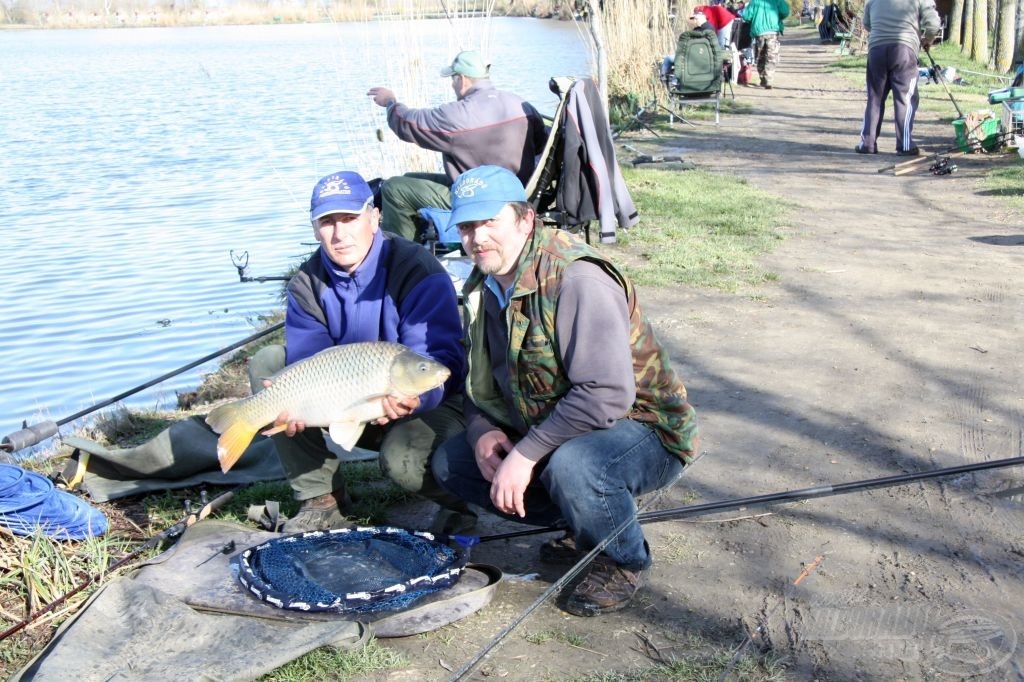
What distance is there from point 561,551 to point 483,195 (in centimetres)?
116

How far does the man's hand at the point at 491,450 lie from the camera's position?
10.1ft

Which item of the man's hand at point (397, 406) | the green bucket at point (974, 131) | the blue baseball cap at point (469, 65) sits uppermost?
the blue baseball cap at point (469, 65)

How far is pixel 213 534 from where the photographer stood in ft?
11.3

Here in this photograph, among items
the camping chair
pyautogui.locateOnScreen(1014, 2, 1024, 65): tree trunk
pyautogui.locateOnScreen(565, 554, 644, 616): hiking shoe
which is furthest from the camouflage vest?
pyautogui.locateOnScreen(1014, 2, 1024, 65): tree trunk

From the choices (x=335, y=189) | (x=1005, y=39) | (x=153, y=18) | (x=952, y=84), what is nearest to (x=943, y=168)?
(x=335, y=189)

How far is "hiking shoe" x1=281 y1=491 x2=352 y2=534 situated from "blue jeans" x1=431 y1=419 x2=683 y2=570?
29.3 inches

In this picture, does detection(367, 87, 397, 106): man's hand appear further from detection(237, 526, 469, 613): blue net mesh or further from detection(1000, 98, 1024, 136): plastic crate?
detection(1000, 98, 1024, 136): plastic crate

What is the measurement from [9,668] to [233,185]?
34.4ft

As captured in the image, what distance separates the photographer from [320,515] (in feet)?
11.8

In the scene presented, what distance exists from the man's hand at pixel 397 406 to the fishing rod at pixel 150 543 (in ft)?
2.63

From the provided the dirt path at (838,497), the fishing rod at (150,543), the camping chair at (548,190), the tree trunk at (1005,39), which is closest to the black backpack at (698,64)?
the tree trunk at (1005,39)

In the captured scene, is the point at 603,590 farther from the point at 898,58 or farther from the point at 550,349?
the point at 898,58

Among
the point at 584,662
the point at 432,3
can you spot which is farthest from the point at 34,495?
the point at 432,3

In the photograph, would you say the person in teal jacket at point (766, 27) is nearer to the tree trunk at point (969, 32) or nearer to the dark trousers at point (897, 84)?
the tree trunk at point (969, 32)
